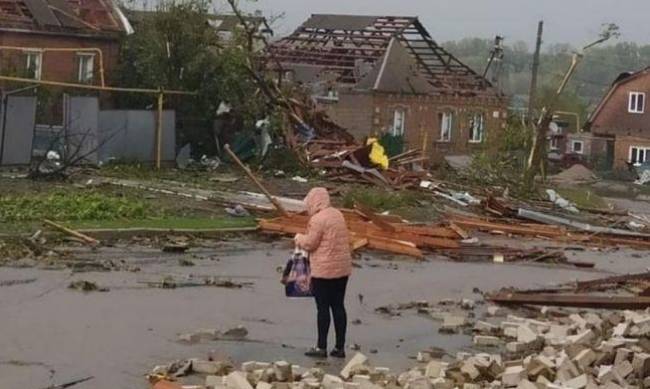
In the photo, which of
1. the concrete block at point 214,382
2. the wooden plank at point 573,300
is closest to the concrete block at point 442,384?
the concrete block at point 214,382

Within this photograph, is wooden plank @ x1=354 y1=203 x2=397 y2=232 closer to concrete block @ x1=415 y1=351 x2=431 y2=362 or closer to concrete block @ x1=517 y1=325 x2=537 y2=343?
concrete block @ x1=517 y1=325 x2=537 y2=343

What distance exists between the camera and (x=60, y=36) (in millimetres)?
46469

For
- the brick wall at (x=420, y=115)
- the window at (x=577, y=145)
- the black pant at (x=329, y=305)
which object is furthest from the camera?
the window at (x=577, y=145)

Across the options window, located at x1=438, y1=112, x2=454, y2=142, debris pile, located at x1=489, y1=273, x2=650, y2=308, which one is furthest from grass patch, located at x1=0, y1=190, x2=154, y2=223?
window, located at x1=438, y1=112, x2=454, y2=142

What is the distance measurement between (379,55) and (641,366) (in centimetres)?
5383

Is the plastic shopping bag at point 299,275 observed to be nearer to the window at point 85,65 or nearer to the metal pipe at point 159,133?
the metal pipe at point 159,133

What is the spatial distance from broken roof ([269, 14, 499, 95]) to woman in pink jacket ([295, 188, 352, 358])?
161 ft

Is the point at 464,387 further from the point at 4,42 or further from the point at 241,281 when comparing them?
the point at 4,42

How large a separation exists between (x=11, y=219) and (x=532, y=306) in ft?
31.1

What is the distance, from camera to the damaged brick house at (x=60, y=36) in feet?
146

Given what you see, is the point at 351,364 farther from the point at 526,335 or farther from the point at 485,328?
the point at 485,328

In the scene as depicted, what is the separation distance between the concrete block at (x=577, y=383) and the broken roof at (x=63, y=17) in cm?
3627

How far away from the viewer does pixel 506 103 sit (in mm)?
67000

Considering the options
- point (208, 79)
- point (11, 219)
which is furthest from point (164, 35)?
point (11, 219)
